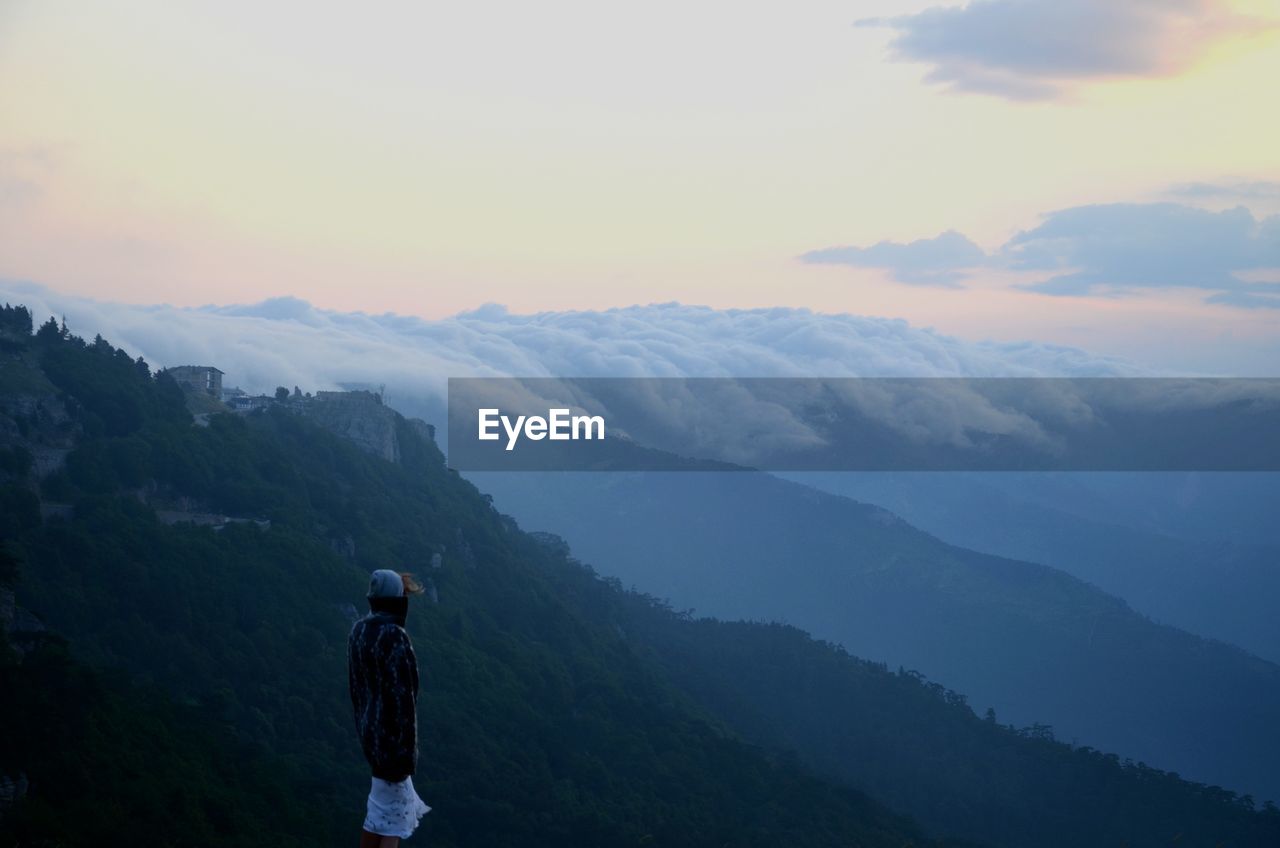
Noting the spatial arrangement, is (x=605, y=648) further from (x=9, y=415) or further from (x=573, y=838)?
(x=9, y=415)

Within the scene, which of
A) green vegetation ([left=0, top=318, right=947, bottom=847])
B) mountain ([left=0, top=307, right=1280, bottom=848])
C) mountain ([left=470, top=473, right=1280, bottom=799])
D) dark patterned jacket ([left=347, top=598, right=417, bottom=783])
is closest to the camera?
dark patterned jacket ([left=347, top=598, right=417, bottom=783])

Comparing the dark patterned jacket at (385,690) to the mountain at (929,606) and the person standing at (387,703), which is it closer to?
the person standing at (387,703)

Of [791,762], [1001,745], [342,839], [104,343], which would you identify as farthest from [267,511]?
[1001,745]

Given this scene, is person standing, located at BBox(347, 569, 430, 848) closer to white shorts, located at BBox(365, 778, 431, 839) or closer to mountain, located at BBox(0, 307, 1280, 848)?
white shorts, located at BBox(365, 778, 431, 839)

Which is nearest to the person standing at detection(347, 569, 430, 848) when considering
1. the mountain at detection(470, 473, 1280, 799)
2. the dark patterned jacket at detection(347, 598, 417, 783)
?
the dark patterned jacket at detection(347, 598, 417, 783)

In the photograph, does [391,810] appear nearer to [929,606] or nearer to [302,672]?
[302,672]

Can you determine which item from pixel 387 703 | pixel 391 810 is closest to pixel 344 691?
pixel 391 810
